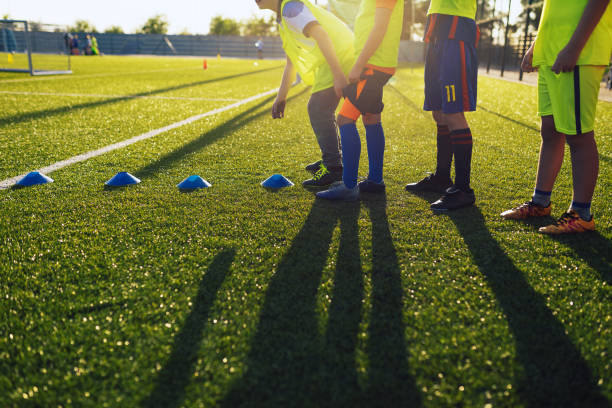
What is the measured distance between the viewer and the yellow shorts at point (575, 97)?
2.26 m

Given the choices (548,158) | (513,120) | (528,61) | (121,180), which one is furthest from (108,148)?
(513,120)

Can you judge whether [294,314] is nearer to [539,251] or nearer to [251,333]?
[251,333]

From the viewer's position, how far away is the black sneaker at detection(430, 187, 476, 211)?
2863mm

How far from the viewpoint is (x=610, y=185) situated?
339 cm

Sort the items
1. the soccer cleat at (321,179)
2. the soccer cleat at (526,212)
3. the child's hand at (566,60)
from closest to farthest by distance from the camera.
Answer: the child's hand at (566,60)
the soccer cleat at (526,212)
the soccer cleat at (321,179)

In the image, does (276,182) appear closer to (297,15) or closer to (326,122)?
(326,122)

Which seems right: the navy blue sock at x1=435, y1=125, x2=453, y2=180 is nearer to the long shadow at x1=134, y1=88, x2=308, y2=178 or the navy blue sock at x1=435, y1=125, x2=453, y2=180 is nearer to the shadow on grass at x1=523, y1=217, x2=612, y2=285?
the shadow on grass at x1=523, y1=217, x2=612, y2=285

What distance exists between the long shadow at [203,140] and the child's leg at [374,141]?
1809mm

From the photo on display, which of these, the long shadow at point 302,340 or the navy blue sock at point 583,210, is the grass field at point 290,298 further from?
the navy blue sock at point 583,210

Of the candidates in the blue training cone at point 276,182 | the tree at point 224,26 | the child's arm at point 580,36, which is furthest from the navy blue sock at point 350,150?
the tree at point 224,26

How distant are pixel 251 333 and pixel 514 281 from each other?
3.90 ft

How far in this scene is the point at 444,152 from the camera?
10.8 ft

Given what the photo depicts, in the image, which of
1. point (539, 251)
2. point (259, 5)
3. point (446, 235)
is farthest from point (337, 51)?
point (539, 251)

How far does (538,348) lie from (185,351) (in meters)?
1.19
